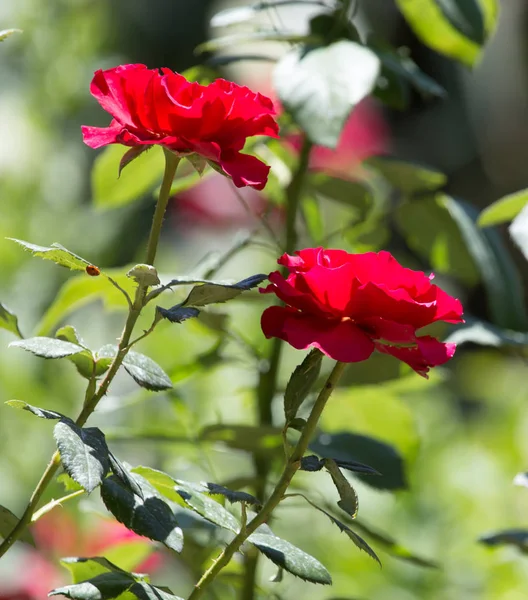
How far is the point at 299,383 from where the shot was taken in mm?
451

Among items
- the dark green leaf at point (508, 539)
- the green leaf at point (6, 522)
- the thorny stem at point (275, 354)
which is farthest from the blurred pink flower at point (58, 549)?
the green leaf at point (6, 522)

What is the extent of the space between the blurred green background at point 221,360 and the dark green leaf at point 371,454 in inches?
1.6

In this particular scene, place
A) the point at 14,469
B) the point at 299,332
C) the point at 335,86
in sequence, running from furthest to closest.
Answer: the point at 14,469, the point at 335,86, the point at 299,332

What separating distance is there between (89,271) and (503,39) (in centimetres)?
226

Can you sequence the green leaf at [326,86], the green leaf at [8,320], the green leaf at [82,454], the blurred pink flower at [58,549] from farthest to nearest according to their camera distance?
the blurred pink flower at [58,549] → the green leaf at [326,86] → the green leaf at [8,320] → the green leaf at [82,454]

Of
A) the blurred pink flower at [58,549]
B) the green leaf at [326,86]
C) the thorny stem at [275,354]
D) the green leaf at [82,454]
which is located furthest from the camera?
the blurred pink flower at [58,549]

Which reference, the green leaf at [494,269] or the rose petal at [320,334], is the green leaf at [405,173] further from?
the rose petal at [320,334]

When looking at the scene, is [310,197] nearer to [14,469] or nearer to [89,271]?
[89,271]

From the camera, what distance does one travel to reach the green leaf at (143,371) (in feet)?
1.55

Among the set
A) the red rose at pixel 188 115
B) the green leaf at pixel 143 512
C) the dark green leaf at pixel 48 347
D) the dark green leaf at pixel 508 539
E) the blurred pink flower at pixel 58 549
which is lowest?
the blurred pink flower at pixel 58 549

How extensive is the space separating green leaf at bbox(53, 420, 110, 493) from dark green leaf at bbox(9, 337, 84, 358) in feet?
0.11

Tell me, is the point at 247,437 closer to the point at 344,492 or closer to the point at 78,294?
the point at 78,294

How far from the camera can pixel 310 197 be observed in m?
0.88

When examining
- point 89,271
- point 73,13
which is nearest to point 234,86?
point 89,271
